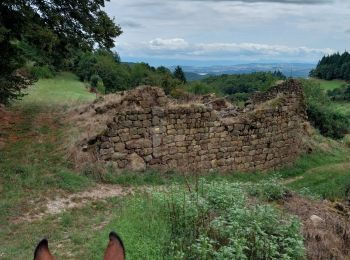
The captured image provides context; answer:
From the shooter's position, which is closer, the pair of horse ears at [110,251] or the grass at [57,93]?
the pair of horse ears at [110,251]

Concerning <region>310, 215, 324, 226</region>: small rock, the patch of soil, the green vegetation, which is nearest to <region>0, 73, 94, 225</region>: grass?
the patch of soil

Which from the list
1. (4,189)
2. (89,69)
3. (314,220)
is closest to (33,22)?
(4,189)

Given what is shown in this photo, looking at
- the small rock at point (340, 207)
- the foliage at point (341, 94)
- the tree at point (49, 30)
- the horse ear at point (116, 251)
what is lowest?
the foliage at point (341, 94)

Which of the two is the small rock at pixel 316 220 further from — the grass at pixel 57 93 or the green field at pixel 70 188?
the grass at pixel 57 93

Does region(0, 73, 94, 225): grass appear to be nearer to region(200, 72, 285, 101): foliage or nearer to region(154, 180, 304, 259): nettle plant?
region(154, 180, 304, 259): nettle plant

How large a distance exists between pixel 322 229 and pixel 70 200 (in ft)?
15.7

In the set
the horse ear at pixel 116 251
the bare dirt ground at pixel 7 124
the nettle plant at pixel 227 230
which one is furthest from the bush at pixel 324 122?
the horse ear at pixel 116 251

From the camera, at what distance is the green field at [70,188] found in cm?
663

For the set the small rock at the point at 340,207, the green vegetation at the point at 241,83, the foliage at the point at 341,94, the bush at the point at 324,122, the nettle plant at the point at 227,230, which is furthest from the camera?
the foliage at the point at 341,94

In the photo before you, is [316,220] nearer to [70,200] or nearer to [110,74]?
[70,200]

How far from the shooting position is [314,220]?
7770 millimetres

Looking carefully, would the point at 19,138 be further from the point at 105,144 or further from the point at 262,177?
the point at 262,177

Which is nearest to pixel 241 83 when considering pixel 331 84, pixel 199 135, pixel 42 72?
pixel 331 84

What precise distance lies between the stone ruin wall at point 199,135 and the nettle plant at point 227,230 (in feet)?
12.6
